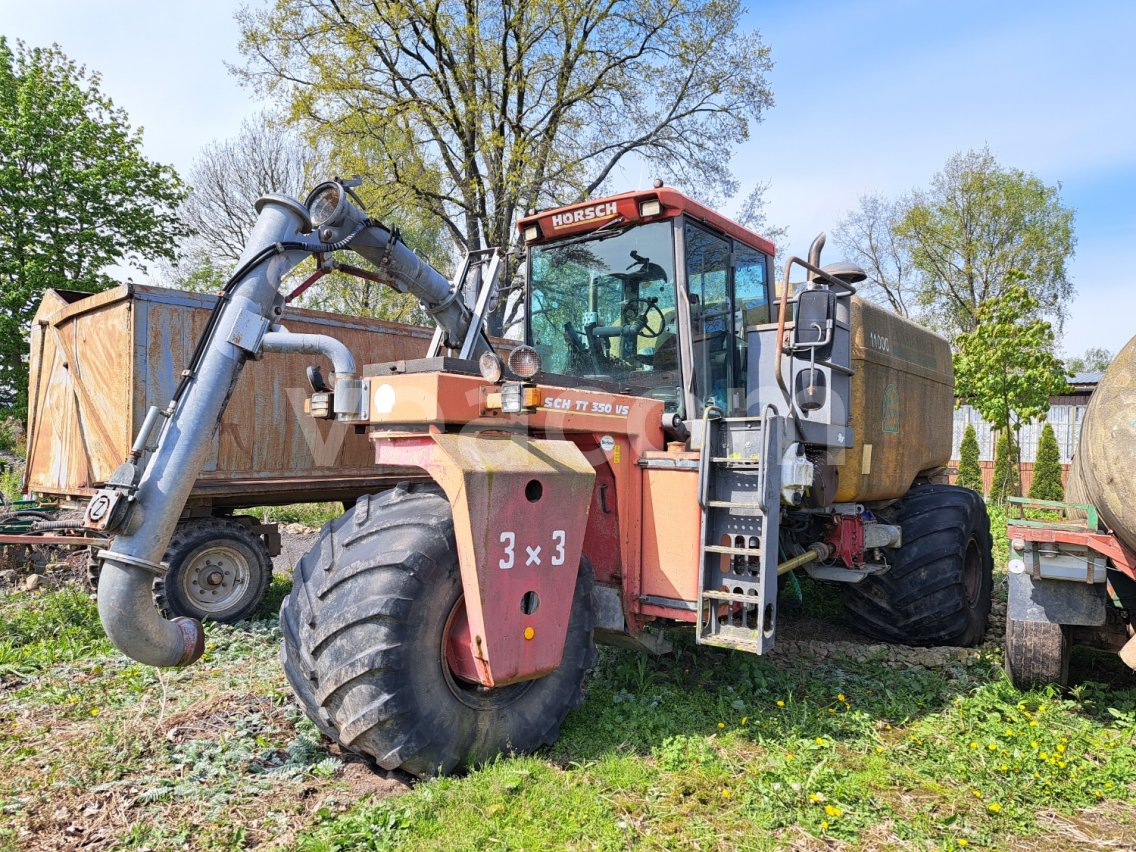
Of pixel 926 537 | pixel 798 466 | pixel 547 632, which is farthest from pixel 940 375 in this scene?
pixel 547 632

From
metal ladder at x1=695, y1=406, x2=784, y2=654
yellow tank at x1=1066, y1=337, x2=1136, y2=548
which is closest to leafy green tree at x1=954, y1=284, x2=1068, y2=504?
yellow tank at x1=1066, y1=337, x2=1136, y2=548

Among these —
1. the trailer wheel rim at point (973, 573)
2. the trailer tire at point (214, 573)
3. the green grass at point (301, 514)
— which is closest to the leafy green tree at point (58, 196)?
the green grass at point (301, 514)

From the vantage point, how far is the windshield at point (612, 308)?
4824 millimetres

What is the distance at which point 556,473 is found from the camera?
144 inches

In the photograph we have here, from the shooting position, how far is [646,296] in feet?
16.0

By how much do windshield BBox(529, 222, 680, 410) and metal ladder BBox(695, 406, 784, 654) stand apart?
0.67 m

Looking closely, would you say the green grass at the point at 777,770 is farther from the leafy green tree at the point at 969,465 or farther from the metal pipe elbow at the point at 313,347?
the leafy green tree at the point at 969,465

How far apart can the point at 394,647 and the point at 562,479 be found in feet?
3.53

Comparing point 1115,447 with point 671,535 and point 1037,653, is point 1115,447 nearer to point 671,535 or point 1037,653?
→ point 1037,653

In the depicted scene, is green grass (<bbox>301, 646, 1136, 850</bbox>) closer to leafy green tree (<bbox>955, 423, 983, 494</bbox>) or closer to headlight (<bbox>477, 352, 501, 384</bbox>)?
headlight (<bbox>477, 352, 501, 384</bbox>)

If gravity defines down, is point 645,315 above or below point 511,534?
above

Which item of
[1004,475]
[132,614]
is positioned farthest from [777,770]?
[1004,475]

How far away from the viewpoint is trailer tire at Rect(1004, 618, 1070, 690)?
182 inches

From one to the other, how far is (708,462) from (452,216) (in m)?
15.6
